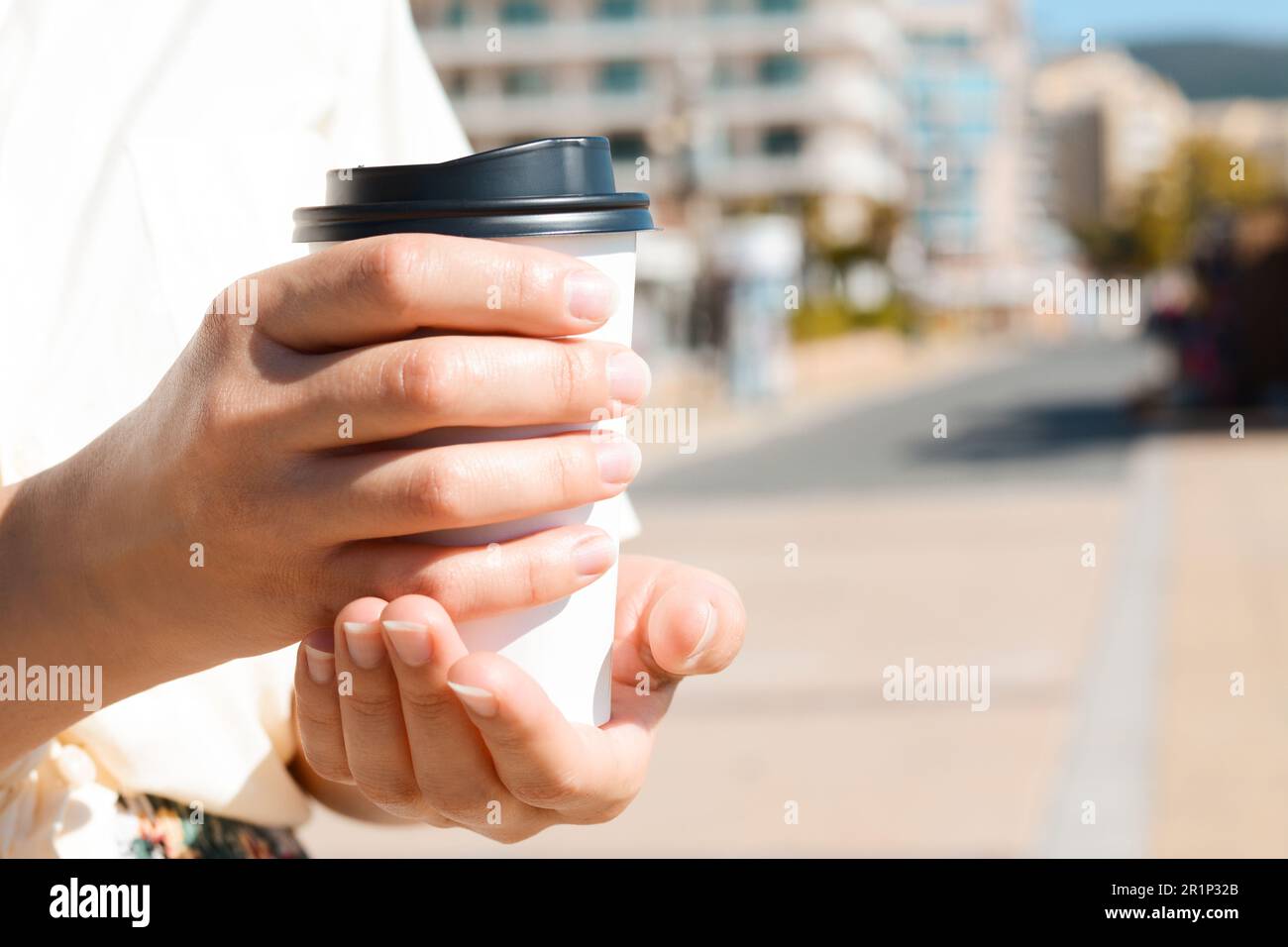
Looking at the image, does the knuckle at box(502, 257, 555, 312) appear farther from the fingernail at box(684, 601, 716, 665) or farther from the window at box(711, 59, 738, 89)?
the window at box(711, 59, 738, 89)

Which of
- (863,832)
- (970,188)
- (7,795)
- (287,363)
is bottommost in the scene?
(863,832)

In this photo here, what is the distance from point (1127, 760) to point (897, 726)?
922 mm

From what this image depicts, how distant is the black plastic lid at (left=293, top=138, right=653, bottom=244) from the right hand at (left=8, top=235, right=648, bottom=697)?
40mm

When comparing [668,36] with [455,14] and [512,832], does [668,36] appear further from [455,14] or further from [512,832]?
[512,832]

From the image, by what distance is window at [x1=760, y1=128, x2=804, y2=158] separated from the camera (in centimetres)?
7244

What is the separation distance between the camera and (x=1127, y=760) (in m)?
5.39

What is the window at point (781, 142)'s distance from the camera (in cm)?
7244

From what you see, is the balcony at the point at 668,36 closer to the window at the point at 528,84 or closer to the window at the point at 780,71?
the window at the point at 528,84

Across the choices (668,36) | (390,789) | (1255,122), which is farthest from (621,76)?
(1255,122)

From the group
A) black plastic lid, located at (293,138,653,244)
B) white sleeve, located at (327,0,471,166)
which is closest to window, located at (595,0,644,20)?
white sleeve, located at (327,0,471,166)

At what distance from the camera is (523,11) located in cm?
7100
